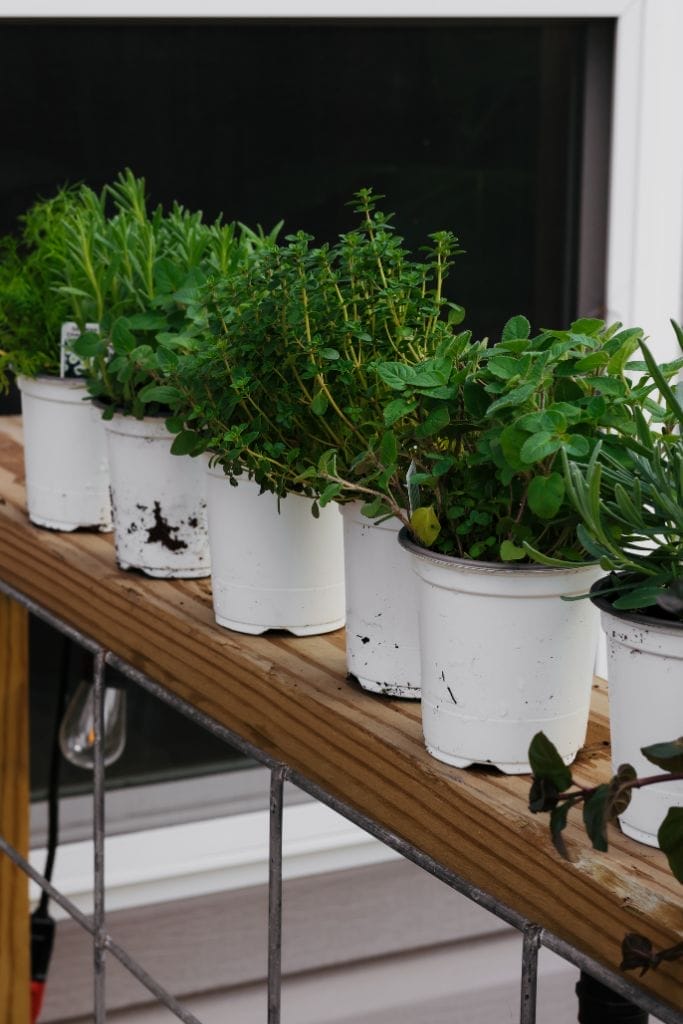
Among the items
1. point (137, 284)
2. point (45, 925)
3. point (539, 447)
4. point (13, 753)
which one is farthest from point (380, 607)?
point (45, 925)

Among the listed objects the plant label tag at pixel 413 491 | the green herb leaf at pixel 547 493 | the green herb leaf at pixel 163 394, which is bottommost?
the plant label tag at pixel 413 491

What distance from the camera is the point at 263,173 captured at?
1.80 m

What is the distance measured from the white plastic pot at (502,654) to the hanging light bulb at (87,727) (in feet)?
2.16

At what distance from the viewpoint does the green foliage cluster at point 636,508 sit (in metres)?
0.52

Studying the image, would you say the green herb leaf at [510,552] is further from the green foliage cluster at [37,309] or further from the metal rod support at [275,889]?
the green foliage cluster at [37,309]

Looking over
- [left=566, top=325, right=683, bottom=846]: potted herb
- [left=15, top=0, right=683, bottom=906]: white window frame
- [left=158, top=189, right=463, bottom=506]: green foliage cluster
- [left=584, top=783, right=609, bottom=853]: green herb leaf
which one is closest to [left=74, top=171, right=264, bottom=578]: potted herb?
[left=158, top=189, right=463, bottom=506]: green foliage cluster

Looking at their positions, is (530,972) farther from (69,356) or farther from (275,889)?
(69,356)

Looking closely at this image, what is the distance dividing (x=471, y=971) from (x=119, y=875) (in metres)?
0.48

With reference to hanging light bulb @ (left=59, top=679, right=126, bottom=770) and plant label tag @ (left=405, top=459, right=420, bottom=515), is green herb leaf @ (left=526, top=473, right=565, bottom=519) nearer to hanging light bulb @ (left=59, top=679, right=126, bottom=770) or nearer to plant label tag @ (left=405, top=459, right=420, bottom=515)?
plant label tag @ (left=405, top=459, right=420, bottom=515)

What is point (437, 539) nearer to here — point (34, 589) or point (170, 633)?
point (170, 633)

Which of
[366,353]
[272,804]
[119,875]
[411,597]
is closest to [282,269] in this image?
[366,353]

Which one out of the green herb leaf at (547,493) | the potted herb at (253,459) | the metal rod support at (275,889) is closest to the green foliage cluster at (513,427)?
the green herb leaf at (547,493)

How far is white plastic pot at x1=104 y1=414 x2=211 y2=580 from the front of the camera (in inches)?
34.0

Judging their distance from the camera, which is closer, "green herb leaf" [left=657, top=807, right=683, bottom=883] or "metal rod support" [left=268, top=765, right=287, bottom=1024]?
"green herb leaf" [left=657, top=807, right=683, bottom=883]
